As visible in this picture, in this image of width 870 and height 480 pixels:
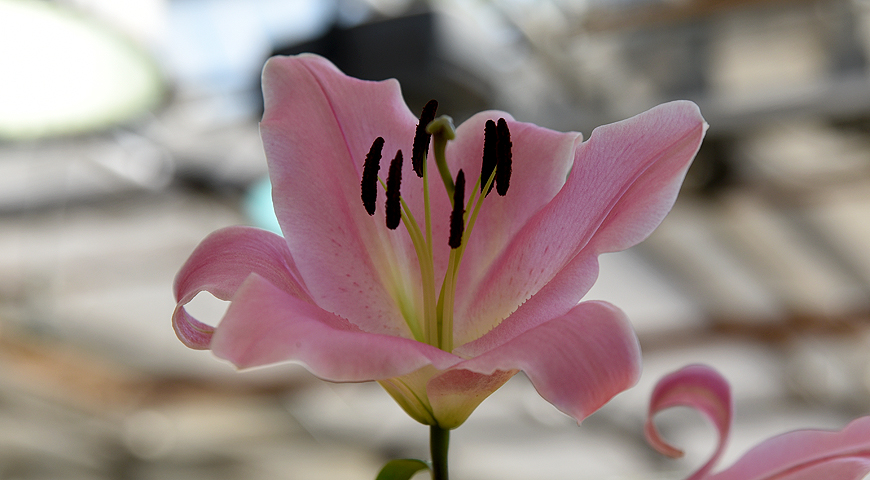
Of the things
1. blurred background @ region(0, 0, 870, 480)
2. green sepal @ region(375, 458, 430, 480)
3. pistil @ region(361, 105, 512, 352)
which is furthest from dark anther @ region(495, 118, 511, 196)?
blurred background @ region(0, 0, 870, 480)

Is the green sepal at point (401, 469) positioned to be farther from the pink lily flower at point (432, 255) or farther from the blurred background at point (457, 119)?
the blurred background at point (457, 119)

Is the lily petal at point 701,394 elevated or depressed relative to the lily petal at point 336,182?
depressed

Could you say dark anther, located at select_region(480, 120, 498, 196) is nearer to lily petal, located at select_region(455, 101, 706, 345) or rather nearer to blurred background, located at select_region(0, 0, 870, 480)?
lily petal, located at select_region(455, 101, 706, 345)

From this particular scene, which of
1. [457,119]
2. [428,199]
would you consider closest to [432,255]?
[428,199]

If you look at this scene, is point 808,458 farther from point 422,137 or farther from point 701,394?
point 422,137

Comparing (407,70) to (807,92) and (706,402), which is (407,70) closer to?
(807,92)

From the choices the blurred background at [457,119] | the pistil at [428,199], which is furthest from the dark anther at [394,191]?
the blurred background at [457,119]
